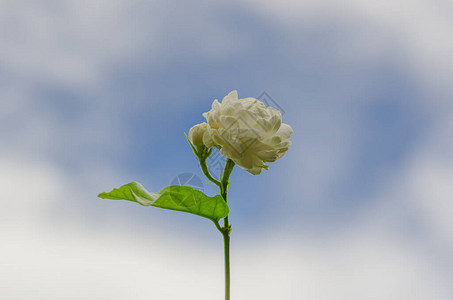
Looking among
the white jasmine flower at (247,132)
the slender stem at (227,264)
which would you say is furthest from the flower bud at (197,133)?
the slender stem at (227,264)

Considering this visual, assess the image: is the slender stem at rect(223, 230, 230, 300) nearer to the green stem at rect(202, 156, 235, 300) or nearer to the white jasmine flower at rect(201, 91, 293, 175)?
the green stem at rect(202, 156, 235, 300)

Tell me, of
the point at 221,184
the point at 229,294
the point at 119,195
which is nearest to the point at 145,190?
the point at 119,195

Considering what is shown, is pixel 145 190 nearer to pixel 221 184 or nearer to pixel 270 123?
pixel 221 184

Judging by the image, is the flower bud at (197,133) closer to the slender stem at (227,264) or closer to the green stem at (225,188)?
the green stem at (225,188)

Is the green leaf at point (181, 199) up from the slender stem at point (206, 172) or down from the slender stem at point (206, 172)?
down

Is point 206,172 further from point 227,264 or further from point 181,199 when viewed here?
point 227,264

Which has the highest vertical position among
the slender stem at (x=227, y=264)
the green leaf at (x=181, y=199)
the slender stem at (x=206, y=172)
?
the slender stem at (x=206, y=172)

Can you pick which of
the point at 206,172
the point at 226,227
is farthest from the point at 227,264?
the point at 206,172

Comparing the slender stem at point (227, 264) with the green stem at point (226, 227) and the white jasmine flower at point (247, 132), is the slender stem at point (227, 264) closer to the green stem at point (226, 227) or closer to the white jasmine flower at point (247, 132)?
the green stem at point (226, 227)

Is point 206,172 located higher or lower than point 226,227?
higher
